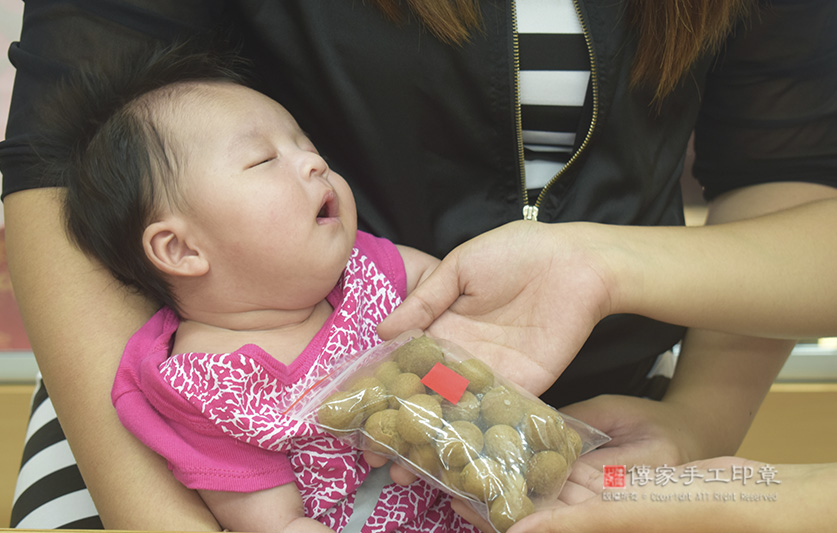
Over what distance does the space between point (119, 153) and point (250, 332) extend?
303 mm

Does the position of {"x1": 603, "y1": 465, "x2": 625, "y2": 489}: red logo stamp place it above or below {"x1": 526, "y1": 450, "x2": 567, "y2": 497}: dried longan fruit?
below

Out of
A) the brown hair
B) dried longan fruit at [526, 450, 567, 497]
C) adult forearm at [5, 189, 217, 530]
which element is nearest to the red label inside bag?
dried longan fruit at [526, 450, 567, 497]

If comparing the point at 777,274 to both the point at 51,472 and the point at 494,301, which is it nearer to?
the point at 494,301

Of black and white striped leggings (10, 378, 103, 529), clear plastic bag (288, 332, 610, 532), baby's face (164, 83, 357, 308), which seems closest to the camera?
clear plastic bag (288, 332, 610, 532)

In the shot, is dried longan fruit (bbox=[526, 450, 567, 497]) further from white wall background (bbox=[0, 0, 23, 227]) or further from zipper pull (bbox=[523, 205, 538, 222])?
white wall background (bbox=[0, 0, 23, 227])

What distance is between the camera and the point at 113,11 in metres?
0.90

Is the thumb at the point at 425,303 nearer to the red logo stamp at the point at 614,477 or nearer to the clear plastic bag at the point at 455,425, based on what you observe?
the clear plastic bag at the point at 455,425

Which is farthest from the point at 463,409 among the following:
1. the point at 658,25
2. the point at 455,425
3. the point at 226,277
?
the point at 658,25

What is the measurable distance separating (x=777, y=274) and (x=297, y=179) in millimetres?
719

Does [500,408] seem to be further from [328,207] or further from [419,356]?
[328,207]

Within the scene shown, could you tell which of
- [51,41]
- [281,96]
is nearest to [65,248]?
[51,41]

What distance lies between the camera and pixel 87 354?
86 cm

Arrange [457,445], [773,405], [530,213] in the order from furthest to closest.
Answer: [773,405] < [530,213] < [457,445]

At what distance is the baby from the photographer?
2.74 feet
